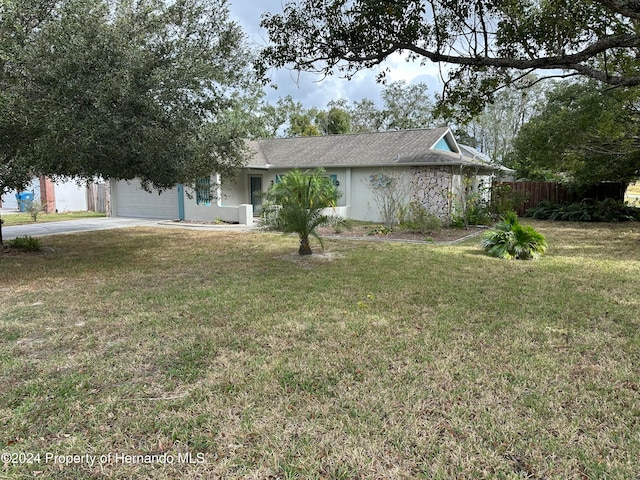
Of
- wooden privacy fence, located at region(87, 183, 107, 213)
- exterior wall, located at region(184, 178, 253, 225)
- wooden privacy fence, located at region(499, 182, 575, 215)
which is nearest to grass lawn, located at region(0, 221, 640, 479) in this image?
exterior wall, located at region(184, 178, 253, 225)

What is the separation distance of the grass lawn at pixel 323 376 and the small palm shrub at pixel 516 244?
1.92 m

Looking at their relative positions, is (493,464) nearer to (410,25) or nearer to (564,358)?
(564,358)

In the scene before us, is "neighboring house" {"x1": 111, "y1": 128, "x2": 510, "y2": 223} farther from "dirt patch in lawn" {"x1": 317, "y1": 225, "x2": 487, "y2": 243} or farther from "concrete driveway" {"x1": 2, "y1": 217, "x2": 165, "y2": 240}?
"concrete driveway" {"x1": 2, "y1": 217, "x2": 165, "y2": 240}

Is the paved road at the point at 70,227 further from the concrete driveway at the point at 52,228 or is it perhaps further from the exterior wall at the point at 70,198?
the exterior wall at the point at 70,198

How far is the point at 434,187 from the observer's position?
14688 millimetres

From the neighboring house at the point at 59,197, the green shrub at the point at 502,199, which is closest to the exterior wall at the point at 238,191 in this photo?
the neighboring house at the point at 59,197

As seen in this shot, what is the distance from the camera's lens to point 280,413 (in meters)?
2.87

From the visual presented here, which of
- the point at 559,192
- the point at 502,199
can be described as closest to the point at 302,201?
the point at 502,199

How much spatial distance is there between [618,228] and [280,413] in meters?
16.4

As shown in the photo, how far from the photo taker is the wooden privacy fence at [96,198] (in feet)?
71.3

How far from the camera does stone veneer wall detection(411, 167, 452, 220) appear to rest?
47.7ft

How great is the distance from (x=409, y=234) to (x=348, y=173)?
15.9 ft

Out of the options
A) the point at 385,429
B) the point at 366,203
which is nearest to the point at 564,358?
the point at 385,429

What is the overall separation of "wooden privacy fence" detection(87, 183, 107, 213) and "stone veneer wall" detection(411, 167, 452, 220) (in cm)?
1632
